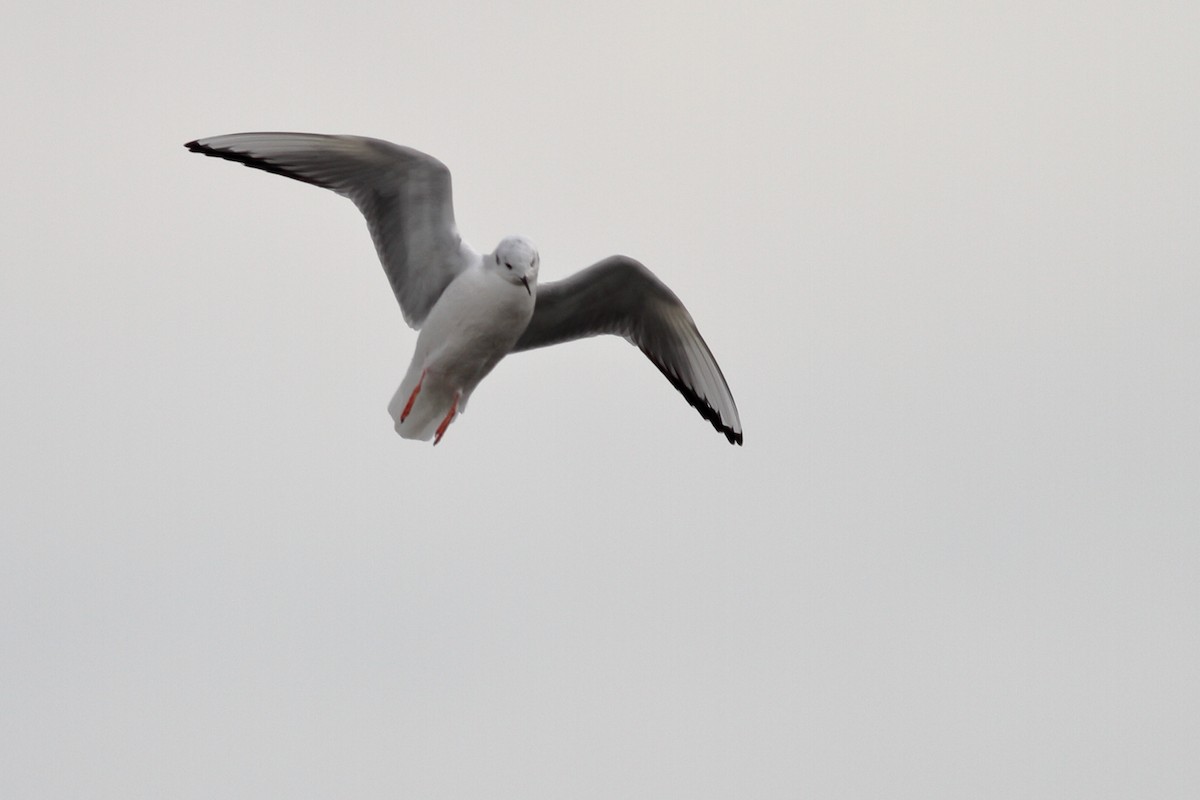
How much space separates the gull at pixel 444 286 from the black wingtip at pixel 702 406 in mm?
209

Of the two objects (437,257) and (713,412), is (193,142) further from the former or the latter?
(713,412)

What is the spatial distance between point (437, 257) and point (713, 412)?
7.08 feet

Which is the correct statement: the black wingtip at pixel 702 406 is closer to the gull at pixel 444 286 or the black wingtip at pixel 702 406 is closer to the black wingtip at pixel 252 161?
the gull at pixel 444 286

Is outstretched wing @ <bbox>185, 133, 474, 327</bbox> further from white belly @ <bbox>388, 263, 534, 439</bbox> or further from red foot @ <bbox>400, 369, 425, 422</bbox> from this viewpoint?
red foot @ <bbox>400, 369, 425, 422</bbox>

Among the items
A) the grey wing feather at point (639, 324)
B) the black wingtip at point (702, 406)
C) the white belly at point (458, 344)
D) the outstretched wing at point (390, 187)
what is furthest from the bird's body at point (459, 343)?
the black wingtip at point (702, 406)

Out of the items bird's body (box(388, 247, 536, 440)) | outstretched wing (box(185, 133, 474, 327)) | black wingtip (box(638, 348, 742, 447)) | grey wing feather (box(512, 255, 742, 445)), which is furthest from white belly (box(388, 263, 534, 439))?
black wingtip (box(638, 348, 742, 447))

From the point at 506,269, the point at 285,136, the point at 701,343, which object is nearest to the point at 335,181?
the point at 285,136

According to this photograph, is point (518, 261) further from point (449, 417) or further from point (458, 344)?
point (449, 417)

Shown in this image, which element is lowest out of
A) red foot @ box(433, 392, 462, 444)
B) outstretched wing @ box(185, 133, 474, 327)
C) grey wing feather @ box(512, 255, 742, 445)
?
red foot @ box(433, 392, 462, 444)

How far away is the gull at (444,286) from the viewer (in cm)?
1254

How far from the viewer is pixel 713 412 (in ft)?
45.8

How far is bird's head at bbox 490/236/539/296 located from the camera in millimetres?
12320

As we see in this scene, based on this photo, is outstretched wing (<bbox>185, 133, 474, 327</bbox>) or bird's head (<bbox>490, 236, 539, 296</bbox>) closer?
bird's head (<bbox>490, 236, 539, 296</bbox>)

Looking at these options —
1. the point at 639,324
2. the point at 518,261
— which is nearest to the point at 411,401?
the point at 518,261
